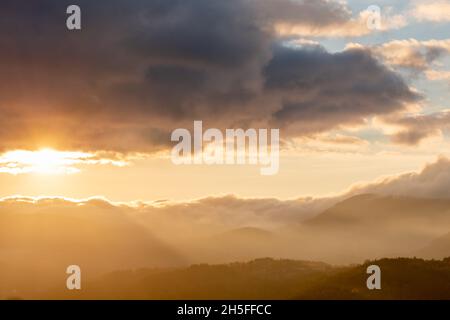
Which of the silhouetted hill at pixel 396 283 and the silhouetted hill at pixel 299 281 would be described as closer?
the silhouetted hill at pixel 396 283

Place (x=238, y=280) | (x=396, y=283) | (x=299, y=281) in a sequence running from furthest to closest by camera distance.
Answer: (x=238, y=280) → (x=299, y=281) → (x=396, y=283)

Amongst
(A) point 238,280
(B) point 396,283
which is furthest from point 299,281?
(B) point 396,283

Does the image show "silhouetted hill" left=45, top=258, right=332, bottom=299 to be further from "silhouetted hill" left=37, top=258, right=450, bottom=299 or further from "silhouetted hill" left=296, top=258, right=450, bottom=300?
"silhouetted hill" left=296, top=258, right=450, bottom=300

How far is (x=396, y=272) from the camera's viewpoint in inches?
4486

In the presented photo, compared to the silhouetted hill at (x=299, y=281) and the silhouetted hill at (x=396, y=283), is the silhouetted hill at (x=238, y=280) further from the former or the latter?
the silhouetted hill at (x=396, y=283)

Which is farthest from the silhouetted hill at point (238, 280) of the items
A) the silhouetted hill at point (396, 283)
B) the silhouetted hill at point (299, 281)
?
the silhouetted hill at point (396, 283)

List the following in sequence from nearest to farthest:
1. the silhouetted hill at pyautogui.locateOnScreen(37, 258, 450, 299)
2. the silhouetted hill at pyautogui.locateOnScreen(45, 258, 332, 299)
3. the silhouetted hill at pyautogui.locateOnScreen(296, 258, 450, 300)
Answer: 1. the silhouetted hill at pyautogui.locateOnScreen(296, 258, 450, 300)
2. the silhouetted hill at pyautogui.locateOnScreen(37, 258, 450, 299)
3. the silhouetted hill at pyautogui.locateOnScreen(45, 258, 332, 299)

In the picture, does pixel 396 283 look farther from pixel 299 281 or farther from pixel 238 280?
pixel 238 280

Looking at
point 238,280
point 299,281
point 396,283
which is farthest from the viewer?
point 238,280

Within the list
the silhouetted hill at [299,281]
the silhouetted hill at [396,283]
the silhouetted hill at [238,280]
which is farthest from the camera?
the silhouetted hill at [238,280]

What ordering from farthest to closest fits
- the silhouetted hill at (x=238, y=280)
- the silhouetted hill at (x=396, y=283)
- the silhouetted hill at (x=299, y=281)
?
the silhouetted hill at (x=238, y=280) → the silhouetted hill at (x=299, y=281) → the silhouetted hill at (x=396, y=283)

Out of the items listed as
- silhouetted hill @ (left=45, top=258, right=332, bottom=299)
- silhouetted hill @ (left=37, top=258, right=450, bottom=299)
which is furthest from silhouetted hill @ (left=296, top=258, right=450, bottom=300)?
silhouetted hill @ (left=45, top=258, right=332, bottom=299)
